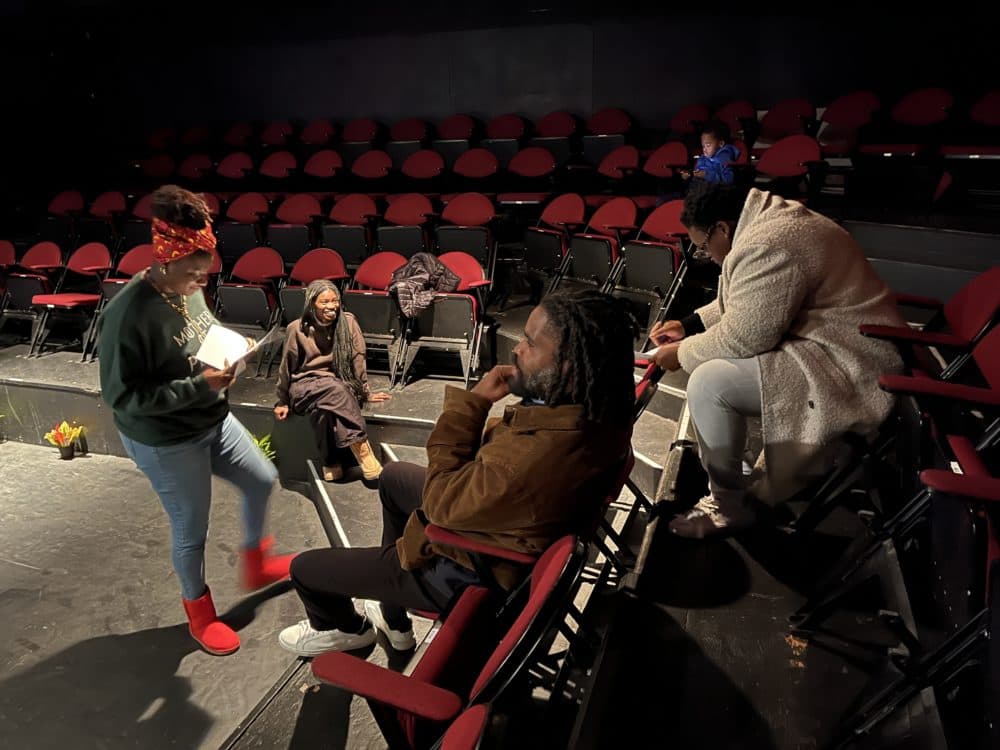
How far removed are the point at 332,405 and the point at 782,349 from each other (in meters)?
2.46

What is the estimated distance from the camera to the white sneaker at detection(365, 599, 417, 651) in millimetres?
2062

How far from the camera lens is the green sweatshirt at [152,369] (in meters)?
1.88

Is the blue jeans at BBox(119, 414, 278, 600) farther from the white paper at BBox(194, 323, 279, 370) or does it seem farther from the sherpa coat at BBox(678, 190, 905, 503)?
the sherpa coat at BBox(678, 190, 905, 503)

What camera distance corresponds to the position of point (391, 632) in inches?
81.2

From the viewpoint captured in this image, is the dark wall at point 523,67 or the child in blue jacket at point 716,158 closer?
the child in blue jacket at point 716,158

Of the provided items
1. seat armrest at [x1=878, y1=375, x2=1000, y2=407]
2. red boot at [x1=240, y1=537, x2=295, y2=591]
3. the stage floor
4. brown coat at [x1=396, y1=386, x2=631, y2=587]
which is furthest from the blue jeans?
seat armrest at [x1=878, y1=375, x2=1000, y2=407]

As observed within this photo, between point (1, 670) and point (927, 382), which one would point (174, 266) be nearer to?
point (1, 670)

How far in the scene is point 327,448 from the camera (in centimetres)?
365

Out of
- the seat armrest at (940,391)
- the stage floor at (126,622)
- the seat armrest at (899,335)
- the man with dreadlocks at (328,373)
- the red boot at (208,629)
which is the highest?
the seat armrest at (899,335)

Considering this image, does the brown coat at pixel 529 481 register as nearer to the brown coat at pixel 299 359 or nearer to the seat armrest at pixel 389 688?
the seat armrest at pixel 389 688

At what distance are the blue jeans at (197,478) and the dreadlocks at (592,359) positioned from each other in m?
1.31

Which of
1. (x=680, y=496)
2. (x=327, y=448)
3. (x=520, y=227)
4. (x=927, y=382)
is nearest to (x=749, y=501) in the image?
(x=680, y=496)

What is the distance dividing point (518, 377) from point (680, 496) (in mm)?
1040

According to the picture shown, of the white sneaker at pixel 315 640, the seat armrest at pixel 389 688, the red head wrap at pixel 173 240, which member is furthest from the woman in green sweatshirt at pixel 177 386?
the seat armrest at pixel 389 688
